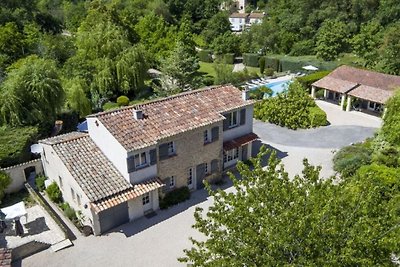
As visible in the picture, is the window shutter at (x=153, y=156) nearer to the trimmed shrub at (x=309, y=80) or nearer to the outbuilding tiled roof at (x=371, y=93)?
the outbuilding tiled roof at (x=371, y=93)

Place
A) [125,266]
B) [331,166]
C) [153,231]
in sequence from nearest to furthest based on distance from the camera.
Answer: [125,266]
[153,231]
[331,166]

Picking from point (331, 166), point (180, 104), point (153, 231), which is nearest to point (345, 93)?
point (331, 166)

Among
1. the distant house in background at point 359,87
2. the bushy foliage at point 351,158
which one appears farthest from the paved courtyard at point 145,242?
the distant house in background at point 359,87

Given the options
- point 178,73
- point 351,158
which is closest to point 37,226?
point 351,158

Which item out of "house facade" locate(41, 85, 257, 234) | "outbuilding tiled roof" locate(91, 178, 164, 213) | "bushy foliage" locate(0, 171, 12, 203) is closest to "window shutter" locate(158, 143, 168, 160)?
"house facade" locate(41, 85, 257, 234)

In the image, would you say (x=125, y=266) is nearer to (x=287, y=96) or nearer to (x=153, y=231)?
(x=153, y=231)
